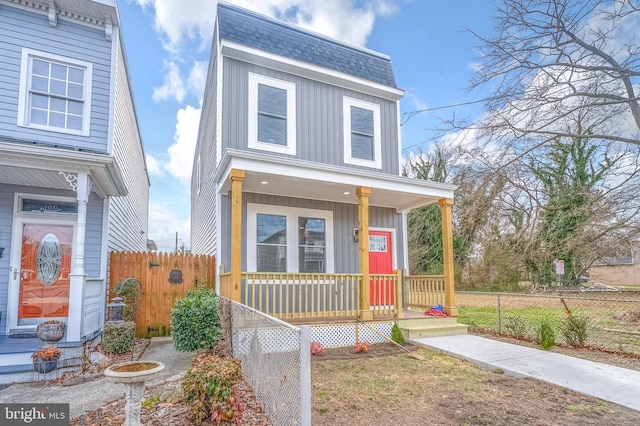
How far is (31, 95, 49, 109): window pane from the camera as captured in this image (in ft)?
22.4

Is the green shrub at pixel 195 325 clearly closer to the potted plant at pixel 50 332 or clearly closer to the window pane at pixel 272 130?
the potted plant at pixel 50 332

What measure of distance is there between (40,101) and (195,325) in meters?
5.24

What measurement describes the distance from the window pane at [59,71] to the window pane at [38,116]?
2.53ft

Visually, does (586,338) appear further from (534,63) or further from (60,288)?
(60,288)

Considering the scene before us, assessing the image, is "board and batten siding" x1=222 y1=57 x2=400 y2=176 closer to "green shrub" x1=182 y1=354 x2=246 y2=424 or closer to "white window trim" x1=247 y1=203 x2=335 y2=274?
"white window trim" x1=247 y1=203 x2=335 y2=274

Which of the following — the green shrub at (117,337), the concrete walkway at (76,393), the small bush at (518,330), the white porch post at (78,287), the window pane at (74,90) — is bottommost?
the concrete walkway at (76,393)

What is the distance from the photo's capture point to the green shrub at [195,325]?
566cm

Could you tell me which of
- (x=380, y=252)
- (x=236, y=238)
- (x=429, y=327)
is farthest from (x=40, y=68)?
(x=429, y=327)

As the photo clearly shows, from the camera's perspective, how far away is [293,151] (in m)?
8.34

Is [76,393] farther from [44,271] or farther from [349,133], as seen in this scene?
[349,133]

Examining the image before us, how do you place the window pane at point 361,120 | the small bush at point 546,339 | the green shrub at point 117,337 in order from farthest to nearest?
the window pane at point 361,120, the small bush at point 546,339, the green shrub at point 117,337

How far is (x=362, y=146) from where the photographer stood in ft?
30.4

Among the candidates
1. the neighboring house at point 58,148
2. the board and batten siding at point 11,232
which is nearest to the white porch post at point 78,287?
the neighboring house at point 58,148

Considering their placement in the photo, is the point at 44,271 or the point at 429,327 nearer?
the point at 44,271
